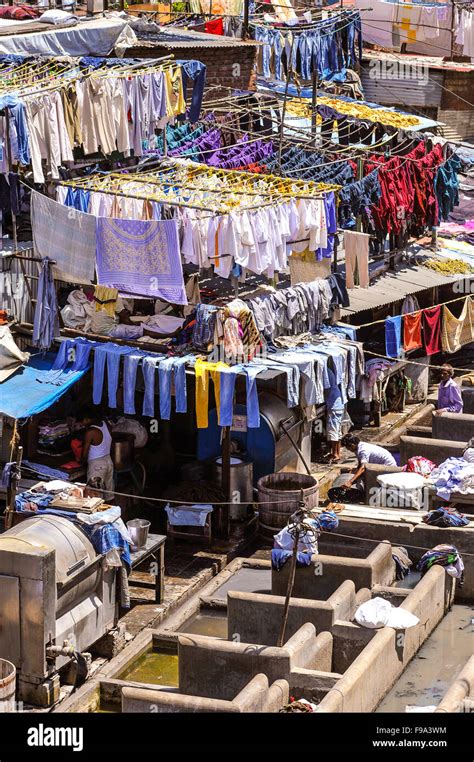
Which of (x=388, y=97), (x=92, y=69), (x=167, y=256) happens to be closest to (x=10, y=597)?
(x=167, y=256)

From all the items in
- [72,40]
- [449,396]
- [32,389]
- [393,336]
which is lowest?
[449,396]

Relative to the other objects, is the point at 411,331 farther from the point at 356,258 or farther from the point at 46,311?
the point at 46,311

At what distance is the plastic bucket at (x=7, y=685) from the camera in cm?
1661

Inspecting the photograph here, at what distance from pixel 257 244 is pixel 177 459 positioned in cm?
447

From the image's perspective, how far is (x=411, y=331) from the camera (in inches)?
1104

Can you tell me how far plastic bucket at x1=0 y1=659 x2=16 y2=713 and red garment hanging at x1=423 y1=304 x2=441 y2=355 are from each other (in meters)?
13.9

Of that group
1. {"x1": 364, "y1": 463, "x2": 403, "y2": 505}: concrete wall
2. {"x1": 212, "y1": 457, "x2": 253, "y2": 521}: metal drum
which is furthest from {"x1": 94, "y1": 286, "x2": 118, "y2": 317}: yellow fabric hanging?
{"x1": 364, "y1": 463, "x2": 403, "y2": 505}: concrete wall

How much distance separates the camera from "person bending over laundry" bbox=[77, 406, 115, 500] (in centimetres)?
2250

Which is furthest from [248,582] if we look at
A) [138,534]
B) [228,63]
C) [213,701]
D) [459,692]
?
[228,63]

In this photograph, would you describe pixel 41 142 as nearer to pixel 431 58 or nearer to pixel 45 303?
pixel 45 303

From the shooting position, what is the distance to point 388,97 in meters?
39.4

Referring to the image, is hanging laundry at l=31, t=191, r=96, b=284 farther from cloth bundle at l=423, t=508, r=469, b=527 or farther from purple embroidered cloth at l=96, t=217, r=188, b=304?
cloth bundle at l=423, t=508, r=469, b=527

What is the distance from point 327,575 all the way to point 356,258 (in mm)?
8189

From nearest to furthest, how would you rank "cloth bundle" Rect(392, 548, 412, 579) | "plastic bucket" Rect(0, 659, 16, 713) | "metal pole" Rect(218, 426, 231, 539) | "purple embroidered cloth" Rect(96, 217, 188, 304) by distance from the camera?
1. "plastic bucket" Rect(0, 659, 16, 713)
2. "cloth bundle" Rect(392, 548, 412, 579)
3. "purple embroidered cloth" Rect(96, 217, 188, 304)
4. "metal pole" Rect(218, 426, 231, 539)
